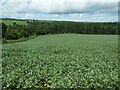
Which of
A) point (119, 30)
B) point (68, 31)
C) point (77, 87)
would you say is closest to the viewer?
Answer: point (77, 87)

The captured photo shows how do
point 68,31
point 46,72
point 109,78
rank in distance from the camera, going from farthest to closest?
point 68,31, point 46,72, point 109,78

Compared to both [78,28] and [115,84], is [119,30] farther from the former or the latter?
[115,84]

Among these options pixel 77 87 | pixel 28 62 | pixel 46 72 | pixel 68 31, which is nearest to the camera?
pixel 77 87

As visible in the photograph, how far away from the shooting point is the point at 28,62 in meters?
17.4

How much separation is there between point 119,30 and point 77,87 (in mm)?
73128

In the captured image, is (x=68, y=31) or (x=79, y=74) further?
(x=68, y=31)

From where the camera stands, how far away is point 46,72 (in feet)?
45.6

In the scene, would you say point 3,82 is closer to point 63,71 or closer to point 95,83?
point 63,71

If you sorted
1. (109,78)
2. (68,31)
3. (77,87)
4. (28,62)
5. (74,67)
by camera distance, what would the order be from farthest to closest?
1. (68,31)
2. (28,62)
3. (74,67)
4. (109,78)
5. (77,87)

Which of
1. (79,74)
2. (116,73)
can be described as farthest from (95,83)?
(116,73)

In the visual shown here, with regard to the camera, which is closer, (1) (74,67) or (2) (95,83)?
(2) (95,83)

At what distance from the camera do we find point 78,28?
94312 mm

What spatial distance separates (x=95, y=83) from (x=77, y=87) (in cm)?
108

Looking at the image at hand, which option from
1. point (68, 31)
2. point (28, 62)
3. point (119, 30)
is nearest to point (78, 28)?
point (68, 31)
